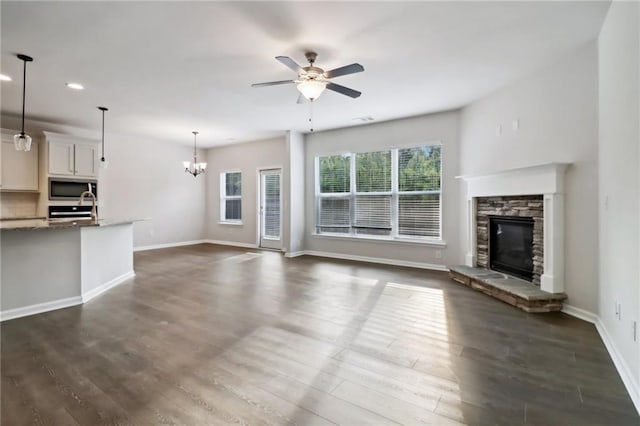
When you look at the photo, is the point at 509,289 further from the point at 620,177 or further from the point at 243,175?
the point at 243,175

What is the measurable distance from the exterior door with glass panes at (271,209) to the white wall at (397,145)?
3.04ft

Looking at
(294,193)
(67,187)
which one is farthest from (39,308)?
(294,193)

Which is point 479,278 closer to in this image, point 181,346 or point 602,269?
point 602,269

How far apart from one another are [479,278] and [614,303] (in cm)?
169

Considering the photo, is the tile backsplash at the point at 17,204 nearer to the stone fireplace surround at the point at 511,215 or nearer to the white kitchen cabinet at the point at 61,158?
the white kitchen cabinet at the point at 61,158

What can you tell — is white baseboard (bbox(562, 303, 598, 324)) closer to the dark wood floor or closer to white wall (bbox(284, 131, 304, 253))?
the dark wood floor

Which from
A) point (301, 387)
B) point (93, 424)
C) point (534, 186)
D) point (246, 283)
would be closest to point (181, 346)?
point (93, 424)

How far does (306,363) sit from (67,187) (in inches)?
250

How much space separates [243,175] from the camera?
8.44m

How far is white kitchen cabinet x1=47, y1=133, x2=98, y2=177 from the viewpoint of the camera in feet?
19.0

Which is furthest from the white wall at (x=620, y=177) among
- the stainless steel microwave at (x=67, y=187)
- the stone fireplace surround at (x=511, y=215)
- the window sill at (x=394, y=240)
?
the stainless steel microwave at (x=67, y=187)

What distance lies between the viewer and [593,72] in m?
3.08

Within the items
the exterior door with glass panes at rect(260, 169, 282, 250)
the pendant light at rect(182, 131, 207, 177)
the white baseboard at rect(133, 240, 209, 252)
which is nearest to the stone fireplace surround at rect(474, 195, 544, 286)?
the exterior door with glass panes at rect(260, 169, 282, 250)

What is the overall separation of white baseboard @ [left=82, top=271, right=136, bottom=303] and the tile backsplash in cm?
281
